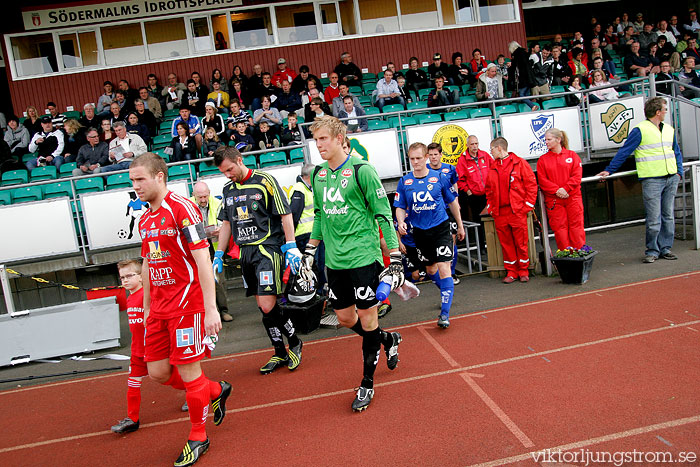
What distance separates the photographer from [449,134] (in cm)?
1091

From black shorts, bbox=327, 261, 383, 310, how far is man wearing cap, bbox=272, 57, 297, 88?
1150cm

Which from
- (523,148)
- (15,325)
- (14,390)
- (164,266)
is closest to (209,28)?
(523,148)

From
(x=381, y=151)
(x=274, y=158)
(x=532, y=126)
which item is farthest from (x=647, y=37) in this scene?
(x=274, y=158)

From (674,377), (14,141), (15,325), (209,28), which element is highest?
(209,28)

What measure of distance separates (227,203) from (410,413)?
2847mm

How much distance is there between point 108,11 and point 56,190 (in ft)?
26.8

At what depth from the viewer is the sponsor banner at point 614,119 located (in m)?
11.4

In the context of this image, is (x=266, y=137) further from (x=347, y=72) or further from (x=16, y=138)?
(x=16, y=138)

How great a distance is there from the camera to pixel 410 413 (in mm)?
4215

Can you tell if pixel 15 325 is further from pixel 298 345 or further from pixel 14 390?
pixel 298 345

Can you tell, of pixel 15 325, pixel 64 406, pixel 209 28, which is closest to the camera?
pixel 64 406

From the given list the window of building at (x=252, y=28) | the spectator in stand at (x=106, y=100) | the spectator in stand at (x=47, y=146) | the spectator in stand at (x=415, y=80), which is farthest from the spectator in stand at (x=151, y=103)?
the spectator in stand at (x=415, y=80)

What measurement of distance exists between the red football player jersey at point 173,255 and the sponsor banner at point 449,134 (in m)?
7.62

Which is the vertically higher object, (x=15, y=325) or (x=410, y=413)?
(x=15, y=325)
